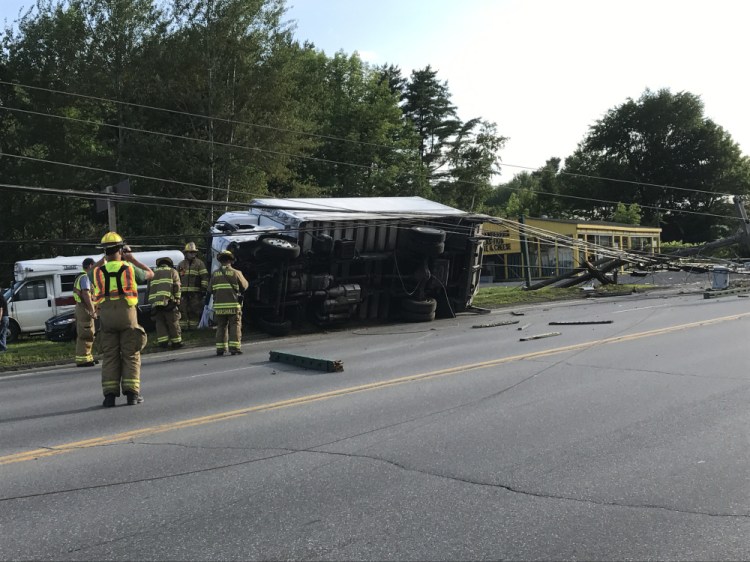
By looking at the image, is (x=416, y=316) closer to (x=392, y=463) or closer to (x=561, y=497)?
(x=392, y=463)

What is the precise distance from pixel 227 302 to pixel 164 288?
2.01 meters

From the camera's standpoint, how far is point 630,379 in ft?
27.8

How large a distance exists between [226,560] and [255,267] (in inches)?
455

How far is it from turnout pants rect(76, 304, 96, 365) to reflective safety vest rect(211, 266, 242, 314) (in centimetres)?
223

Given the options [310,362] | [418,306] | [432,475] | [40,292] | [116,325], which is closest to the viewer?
[432,475]

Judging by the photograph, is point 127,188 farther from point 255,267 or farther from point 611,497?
point 611,497

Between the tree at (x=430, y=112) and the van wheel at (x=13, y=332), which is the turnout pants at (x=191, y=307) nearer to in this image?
the van wheel at (x=13, y=332)

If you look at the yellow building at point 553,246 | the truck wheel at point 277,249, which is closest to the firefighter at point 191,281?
the truck wheel at point 277,249

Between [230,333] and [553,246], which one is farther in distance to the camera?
[553,246]

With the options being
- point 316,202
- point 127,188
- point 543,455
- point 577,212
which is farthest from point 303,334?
point 577,212

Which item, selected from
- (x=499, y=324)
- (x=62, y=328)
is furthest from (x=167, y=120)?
(x=499, y=324)

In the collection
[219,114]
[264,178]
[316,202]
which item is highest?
[219,114]

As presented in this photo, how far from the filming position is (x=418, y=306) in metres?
17.6

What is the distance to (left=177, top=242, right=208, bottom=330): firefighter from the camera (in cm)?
1512
